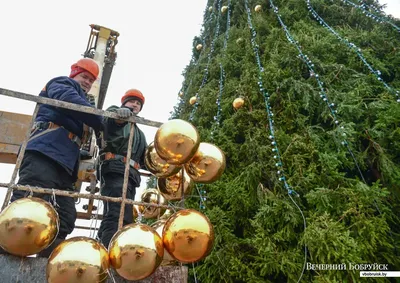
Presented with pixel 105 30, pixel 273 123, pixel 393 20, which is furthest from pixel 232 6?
pixel 273 123

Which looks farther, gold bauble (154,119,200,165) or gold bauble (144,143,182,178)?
gold bauble (144,143,182,178)

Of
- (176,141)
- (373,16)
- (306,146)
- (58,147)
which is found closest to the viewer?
(176,141)

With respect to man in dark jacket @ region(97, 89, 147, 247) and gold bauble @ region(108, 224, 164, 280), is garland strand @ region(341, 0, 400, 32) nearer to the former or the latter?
man in dark jacket @ region(97, 89, 147, 247)

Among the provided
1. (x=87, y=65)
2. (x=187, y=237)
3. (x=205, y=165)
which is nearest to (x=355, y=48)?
(x=205, y=165)

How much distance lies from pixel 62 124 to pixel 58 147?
0.65ft

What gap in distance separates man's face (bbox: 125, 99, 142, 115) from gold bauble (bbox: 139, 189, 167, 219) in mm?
858

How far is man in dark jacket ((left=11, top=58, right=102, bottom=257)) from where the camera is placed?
220 centimetres

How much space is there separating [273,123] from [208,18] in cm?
487

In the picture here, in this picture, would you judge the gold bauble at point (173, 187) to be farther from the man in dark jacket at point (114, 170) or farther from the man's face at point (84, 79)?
the man's face at point (84, 79)

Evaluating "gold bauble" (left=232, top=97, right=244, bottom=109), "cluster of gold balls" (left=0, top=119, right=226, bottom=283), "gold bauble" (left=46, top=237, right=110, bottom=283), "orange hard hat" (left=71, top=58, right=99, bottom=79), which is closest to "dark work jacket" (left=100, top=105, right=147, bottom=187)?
"orange hard hat" (left=71, top=58, right=99, bottom=79)

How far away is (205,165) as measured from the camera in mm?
2148

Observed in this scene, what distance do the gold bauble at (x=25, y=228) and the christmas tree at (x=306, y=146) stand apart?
119 centimetres

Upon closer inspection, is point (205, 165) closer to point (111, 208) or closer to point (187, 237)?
point (187, 237)

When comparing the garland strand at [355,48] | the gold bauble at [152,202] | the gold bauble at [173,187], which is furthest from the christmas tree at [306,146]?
the gold bauble at [173,187]
